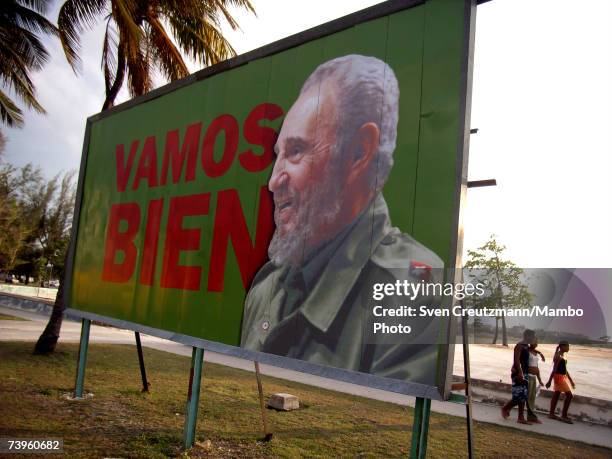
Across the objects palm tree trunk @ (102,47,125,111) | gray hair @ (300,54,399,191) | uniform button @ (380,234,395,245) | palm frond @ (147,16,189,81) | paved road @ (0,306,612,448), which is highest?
palm frond @ (147,16,189,81)

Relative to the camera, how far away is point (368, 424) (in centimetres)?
711

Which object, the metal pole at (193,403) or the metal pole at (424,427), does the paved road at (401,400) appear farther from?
the metal pole at (424,427)

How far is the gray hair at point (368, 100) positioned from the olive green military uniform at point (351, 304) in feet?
1.33

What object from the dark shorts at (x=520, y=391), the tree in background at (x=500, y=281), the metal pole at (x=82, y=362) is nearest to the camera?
the metal pole at (x=82, y=362)

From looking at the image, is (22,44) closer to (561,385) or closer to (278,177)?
(278,177)

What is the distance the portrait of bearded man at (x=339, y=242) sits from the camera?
3.33 m

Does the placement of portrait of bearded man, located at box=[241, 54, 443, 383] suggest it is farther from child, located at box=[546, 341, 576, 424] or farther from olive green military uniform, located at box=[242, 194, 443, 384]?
child, located at box=[546, 341, 576, 424]

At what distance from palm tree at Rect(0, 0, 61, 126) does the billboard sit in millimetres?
6928

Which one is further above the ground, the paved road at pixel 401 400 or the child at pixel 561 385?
the child at pixel 561 385

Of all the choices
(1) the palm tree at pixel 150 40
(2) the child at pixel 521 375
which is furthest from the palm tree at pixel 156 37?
(2) the child at pixel 521 375

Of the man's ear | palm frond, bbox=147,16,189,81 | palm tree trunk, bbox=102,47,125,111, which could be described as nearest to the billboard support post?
the man's ear

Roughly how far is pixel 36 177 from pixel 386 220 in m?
39.7

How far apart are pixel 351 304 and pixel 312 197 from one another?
3.47 feet

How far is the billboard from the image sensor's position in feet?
10.8
